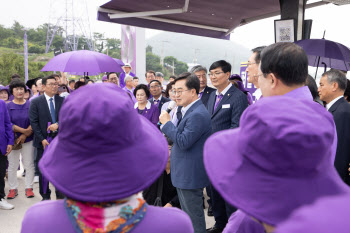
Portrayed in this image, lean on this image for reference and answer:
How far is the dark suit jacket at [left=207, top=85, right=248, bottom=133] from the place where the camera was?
342 centimetres

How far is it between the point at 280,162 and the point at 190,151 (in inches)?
86.9

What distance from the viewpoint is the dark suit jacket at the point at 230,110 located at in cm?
342

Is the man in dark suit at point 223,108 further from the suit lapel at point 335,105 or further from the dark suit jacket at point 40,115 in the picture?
the dark suit jacket at point 40,115

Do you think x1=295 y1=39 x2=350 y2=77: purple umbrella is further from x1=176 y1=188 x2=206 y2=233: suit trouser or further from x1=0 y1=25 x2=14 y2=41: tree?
x1=0 y1=25 x2=14 y2=41: tree

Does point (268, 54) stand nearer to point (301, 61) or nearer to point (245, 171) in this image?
point (301, 61)

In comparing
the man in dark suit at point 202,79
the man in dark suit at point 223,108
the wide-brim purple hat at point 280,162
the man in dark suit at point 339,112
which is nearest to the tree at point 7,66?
the man in dark suit at point 202,79

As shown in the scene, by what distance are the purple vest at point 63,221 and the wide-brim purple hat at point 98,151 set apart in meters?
0.09

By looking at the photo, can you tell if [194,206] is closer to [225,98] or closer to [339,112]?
[225,98]

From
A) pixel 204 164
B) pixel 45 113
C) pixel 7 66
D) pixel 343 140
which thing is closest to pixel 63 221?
pixel 204 164

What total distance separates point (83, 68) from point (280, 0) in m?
3.38

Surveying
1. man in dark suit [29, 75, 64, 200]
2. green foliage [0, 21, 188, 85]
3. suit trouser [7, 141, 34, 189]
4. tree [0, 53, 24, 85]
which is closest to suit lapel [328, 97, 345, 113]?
man in dark suit [29, 75, 64, 200]

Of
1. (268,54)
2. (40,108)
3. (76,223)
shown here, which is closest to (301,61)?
(268,54)

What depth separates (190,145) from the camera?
2766 millimetres

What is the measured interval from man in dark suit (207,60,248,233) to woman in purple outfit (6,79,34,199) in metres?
3.16
